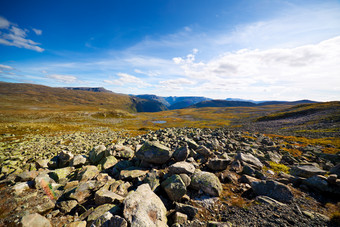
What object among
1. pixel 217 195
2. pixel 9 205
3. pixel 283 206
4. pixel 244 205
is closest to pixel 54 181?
pixel 9 205

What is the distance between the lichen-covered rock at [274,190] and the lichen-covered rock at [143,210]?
679 cm

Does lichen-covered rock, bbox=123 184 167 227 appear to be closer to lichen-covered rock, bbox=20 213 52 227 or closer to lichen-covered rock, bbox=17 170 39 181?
lichen-covered rock, bbox=20 213 52 227

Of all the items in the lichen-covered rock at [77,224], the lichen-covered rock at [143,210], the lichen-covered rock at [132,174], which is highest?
the lichen-covered rock at [143,210]

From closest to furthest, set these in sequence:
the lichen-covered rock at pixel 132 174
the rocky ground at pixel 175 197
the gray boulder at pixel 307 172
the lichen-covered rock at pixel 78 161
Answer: the rocky ground at pixel 175 197
the gray boulder at pixel 307 172
the lichen-covered rock at pixel 132 174
the lichen-covered rock at pixel 78 161

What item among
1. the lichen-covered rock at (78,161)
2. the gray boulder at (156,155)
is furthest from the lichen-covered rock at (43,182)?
the gray boulder at (156,155)

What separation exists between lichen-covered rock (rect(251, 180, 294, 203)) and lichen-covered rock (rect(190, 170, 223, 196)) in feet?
8.37

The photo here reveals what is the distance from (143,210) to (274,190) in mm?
8617

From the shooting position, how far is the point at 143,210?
22.0 ft

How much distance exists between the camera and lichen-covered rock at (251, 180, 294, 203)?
25.7 feet

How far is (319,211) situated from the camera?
7.01 metres

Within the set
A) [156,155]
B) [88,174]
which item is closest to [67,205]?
[88,174]

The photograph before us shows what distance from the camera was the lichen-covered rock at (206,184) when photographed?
28.1ft

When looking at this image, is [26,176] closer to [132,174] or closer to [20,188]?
[20,188]

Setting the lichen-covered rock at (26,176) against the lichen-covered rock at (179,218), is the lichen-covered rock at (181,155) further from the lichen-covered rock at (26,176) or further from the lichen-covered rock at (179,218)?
the lichen-covered rock at (26,176)
